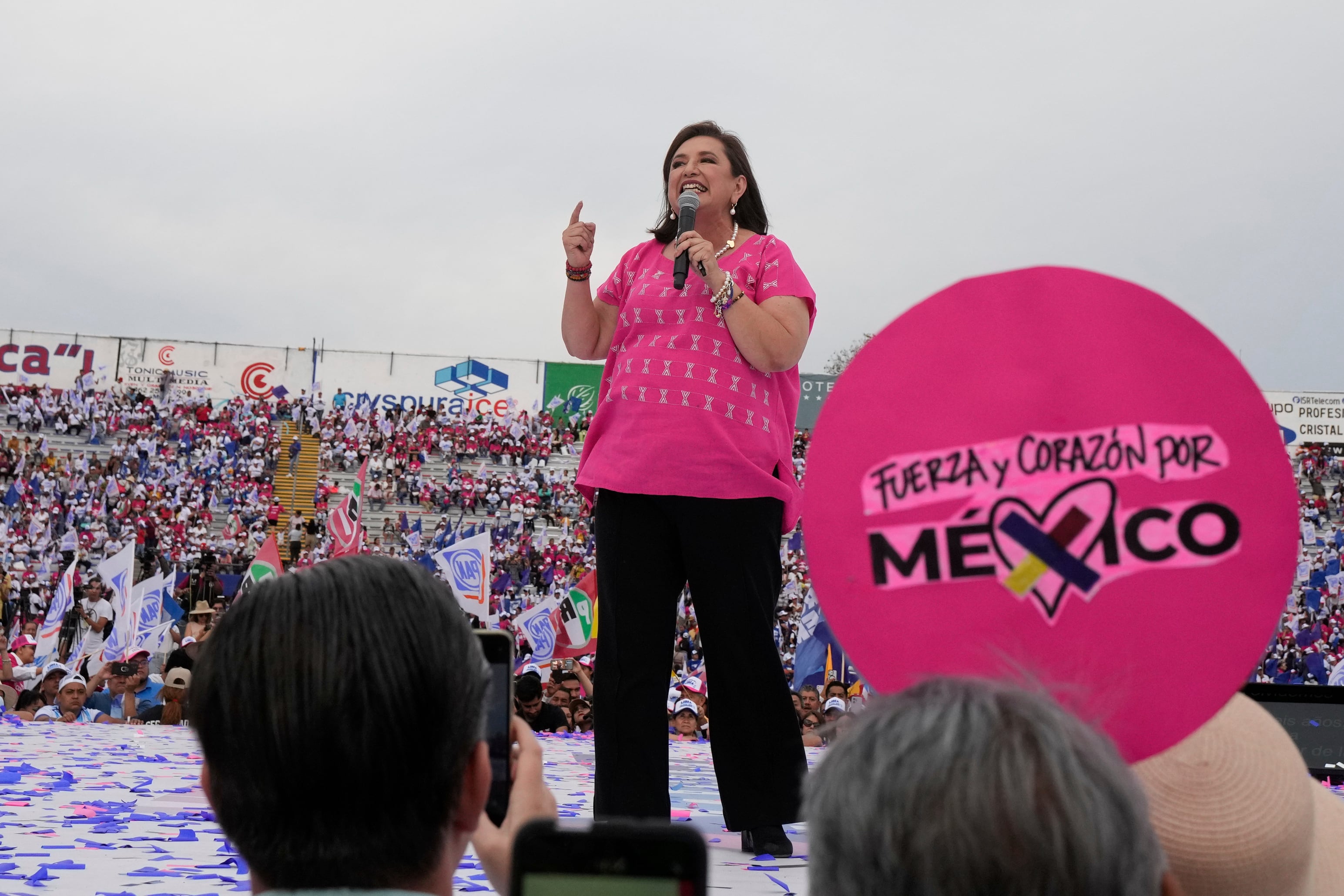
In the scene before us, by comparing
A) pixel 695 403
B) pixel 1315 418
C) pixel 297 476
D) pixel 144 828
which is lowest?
pixel 144 828

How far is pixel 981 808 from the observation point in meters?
0.55

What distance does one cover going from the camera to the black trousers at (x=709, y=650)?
213 cm

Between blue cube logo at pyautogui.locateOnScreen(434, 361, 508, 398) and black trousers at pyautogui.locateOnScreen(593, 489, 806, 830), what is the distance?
97.9 ft

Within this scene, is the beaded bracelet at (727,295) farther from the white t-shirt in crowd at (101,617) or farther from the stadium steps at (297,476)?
the stadium steps at (297,476)

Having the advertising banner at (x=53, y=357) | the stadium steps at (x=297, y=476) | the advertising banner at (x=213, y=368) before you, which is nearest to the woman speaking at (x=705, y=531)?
the stadium steps at (x=297, y=476)

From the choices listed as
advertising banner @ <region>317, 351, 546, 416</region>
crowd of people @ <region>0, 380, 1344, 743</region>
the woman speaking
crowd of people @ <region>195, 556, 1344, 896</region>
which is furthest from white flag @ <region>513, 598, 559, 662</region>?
advertising banner @ <region>317, 351, 546, 416</region>

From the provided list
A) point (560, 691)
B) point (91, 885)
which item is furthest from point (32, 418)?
point (91, 885)

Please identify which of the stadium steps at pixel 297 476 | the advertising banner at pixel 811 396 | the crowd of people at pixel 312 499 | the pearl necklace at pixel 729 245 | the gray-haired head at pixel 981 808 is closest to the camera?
the gray-haired head at pixel 981 808

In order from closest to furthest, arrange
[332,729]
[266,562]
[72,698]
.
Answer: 1. [332,729]
2. [72,698]
3. [266,562]

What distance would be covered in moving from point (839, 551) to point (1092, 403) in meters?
0.23

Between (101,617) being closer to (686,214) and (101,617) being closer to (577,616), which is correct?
(577,616)

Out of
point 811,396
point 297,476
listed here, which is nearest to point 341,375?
point 297,476

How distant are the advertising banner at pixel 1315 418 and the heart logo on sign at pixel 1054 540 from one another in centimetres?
3165

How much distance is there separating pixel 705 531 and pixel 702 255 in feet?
1.67
